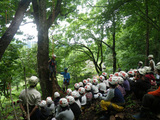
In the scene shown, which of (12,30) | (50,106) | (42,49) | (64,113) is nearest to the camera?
(12,30)

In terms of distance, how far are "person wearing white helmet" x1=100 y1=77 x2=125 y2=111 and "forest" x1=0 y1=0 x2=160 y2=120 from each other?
136 cm

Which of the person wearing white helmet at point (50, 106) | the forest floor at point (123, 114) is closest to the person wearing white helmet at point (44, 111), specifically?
the person wearing white helmet at point (50, 106)

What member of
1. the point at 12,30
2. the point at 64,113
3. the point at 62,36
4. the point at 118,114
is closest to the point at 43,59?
the point at 12,30

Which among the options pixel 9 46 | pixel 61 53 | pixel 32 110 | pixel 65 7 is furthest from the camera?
pixel 61 53

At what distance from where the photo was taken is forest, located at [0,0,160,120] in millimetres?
3102

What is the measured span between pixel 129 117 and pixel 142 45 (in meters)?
7.30

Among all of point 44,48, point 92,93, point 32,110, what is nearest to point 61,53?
point 44,48

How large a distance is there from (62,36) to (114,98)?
9.30 metres

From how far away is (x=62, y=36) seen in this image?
11.7m

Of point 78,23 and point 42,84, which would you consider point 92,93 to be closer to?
point 42,84

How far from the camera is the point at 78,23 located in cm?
1213

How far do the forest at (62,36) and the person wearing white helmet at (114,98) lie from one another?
136 cm

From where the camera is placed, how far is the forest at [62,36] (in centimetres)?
310

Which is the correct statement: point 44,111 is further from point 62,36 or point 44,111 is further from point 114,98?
point 62,36
